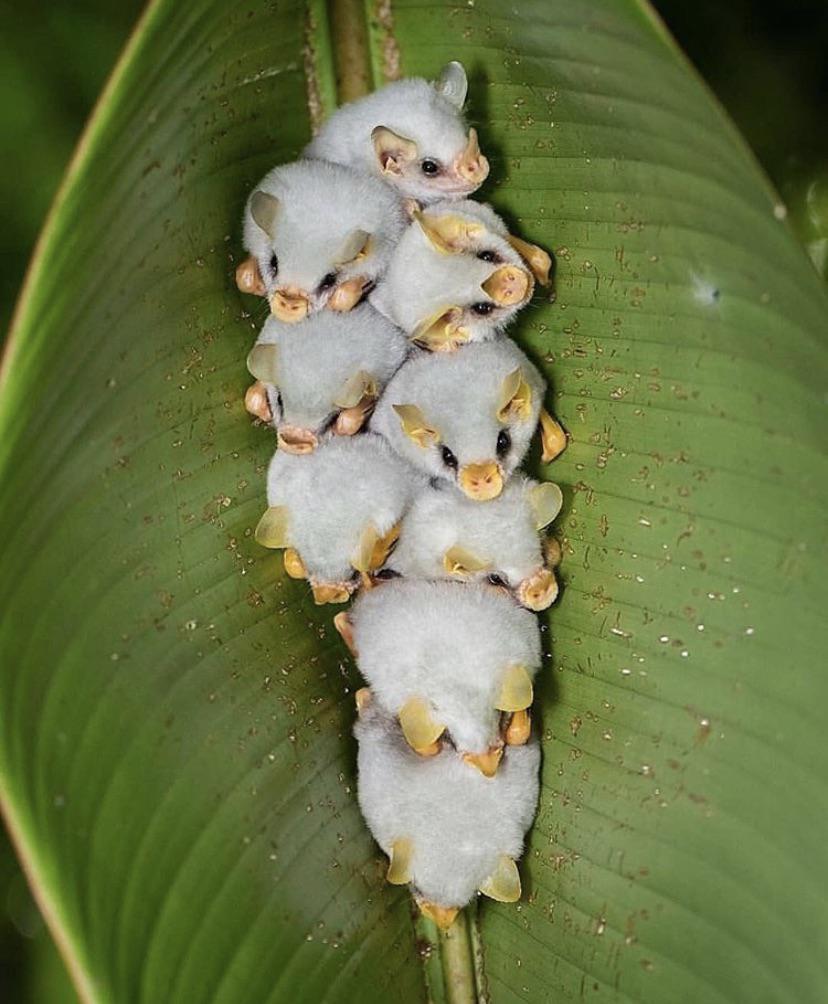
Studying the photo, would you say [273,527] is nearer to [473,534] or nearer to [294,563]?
[294,563]

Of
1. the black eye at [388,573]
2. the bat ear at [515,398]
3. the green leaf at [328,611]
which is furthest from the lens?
the black eye at [388,573]

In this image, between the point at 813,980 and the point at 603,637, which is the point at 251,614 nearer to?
the point at 603,637

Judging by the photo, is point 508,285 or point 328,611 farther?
point 328,611

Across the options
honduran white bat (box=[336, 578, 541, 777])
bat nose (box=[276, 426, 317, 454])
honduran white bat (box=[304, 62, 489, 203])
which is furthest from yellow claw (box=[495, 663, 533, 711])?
honduran white bat (box=[304, 62, 489, 203])

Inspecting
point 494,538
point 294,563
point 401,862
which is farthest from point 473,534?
point 401,862

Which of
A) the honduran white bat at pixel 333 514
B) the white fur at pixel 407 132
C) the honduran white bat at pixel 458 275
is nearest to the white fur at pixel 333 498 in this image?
the honduran white bat at pixel 333 514

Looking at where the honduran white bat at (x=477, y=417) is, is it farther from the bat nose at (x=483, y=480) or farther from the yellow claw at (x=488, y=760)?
the yellow claw at (x=488, y=760)
